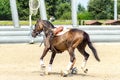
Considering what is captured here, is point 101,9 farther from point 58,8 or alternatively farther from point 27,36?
point 27,36

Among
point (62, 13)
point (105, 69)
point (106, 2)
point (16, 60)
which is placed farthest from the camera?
point (106, 2)

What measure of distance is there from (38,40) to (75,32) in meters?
9.57

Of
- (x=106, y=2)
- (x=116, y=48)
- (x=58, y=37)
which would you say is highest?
(x=58, y=37)

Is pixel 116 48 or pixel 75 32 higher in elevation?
pixel 75 32

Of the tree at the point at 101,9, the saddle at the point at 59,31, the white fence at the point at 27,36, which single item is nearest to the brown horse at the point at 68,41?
the saddle at the point at 59,31

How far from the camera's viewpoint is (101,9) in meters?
81.1

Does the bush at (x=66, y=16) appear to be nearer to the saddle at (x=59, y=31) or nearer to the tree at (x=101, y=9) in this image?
the tree at (x=101, y=9)

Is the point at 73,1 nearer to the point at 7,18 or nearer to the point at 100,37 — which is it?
the point at 100,37

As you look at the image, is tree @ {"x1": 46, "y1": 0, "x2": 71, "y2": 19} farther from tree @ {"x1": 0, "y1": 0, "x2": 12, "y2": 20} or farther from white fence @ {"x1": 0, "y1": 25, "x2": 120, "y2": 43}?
white fence @ {"x1": 0, "y1": 25, "x2": 120, "y2": 43}

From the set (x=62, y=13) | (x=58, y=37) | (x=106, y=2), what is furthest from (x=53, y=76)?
(x=106, y=2)

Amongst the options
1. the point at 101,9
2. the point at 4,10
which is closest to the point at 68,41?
the point at 4,10

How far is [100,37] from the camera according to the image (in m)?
22.8

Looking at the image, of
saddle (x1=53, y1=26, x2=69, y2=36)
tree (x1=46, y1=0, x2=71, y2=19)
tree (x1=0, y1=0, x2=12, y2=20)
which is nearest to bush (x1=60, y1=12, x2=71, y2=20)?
tree (x1=46, y1=0, x2=71, y2=19)

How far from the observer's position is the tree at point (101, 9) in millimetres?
79225
